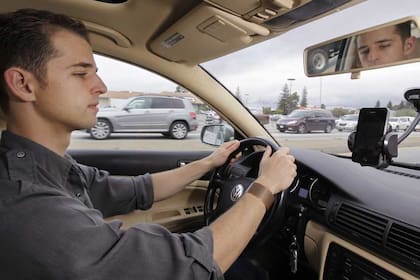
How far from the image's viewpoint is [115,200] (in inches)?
67.4

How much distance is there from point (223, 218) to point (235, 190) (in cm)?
61

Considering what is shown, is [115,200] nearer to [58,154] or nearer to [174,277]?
[58,154]

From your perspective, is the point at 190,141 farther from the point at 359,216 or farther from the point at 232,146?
the point at 359,216

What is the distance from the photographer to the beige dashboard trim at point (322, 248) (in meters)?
1.22

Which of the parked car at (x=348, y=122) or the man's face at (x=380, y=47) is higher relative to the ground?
the man's face at (x=380, y=47)

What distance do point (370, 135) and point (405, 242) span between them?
1.41 feet

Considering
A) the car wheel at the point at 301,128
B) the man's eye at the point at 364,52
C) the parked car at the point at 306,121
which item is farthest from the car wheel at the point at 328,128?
the man's eye at the point at 364,52

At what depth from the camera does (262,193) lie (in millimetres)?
1260

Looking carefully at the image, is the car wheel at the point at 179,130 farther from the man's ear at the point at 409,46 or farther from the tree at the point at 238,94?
the man's ear at the point at 409,46

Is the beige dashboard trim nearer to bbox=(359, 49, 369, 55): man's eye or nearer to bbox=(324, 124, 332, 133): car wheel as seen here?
bbox=(359, 49, 369, 55): man's eye

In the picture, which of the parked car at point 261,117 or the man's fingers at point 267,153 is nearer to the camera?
the man's fingers at point 267,153

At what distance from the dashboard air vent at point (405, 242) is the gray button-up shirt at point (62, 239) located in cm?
63

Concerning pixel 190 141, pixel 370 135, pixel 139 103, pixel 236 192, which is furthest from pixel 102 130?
pixel 370 135

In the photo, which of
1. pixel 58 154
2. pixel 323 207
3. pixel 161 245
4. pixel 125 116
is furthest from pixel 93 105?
pixel 125 116
